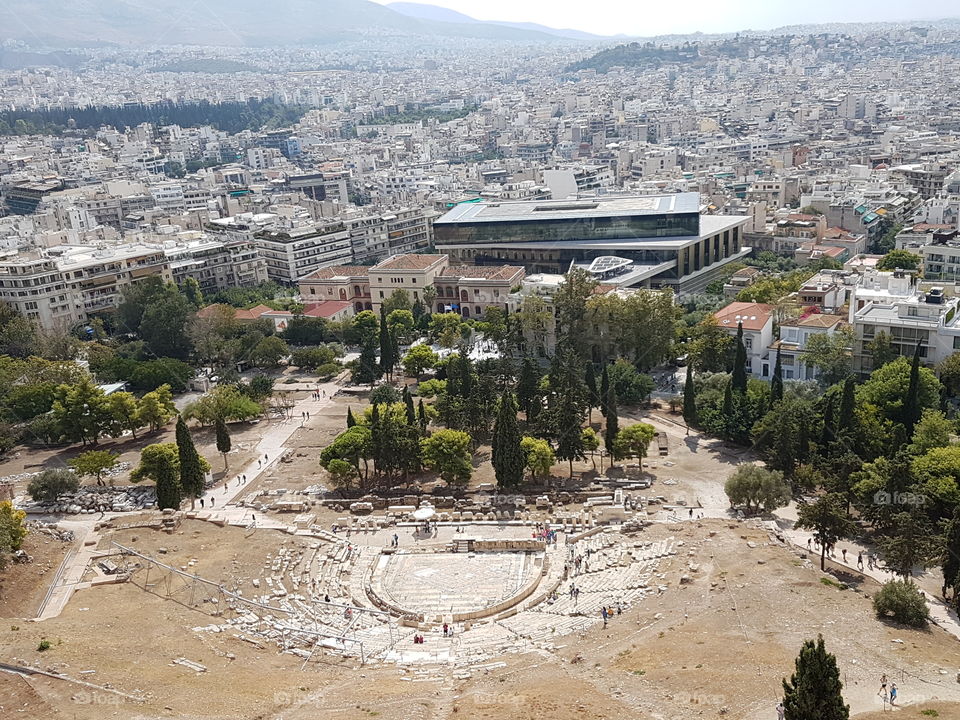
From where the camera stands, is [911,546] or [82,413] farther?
[82,413]

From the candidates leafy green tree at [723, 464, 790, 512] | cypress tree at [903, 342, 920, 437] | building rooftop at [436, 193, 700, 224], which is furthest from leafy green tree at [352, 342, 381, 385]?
cypress tree at [903, 342, 920, 437]

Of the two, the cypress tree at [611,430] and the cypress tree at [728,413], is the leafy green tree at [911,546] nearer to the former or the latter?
the cypress tree at [728,413]

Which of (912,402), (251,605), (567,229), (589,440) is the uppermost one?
(567,229)

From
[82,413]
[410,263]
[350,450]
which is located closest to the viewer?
[350,450]

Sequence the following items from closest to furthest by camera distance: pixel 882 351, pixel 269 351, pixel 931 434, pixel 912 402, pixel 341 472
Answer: pixel 931 434 → pixel 912 402 → pixel 341 472 → pixel 882 351 → pixel 269 351

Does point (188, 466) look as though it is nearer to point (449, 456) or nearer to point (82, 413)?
point (449, 456)

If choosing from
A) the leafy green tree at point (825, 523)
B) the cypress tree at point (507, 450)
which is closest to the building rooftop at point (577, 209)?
the cypress tree at point (507, 450)

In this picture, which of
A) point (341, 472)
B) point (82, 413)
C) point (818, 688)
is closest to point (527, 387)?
point (341, 472)

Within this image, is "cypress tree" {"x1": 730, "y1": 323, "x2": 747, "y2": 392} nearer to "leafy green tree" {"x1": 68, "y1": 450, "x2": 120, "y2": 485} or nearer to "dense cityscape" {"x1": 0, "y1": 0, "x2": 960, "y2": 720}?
"dense cityscape" {"x1": 0, "y1": 0, "x2": 960, "y2": 720}
